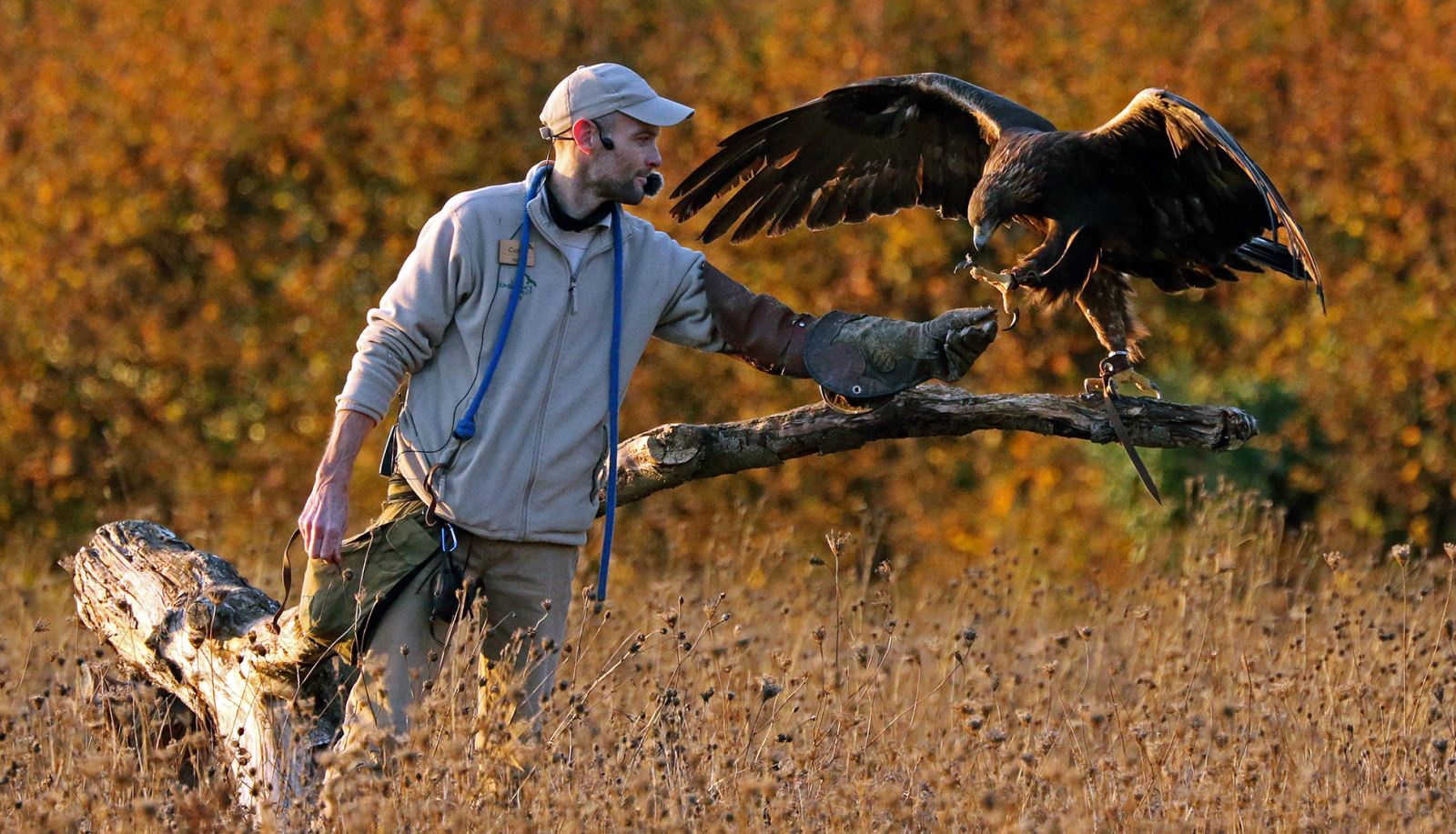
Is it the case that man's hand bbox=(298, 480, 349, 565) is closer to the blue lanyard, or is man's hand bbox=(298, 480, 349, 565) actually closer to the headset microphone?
the blue lanyard

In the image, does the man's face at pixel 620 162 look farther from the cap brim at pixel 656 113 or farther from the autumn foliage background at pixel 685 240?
the autumn foliage background at pixel 685 240

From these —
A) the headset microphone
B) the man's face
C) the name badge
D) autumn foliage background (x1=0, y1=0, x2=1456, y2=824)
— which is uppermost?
the man's face

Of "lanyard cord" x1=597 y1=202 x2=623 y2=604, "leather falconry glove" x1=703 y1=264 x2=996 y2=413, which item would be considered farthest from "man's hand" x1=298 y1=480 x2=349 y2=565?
"leather falconry glove" x1=703 y1=264 x2=996 y2=413

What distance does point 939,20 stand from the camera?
8703 millimetres

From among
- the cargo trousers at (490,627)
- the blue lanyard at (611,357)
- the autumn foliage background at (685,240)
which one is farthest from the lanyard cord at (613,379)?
the autumn foliage background at (685,240)

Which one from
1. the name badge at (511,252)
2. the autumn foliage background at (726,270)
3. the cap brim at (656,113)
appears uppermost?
the cap brim at (656,113)

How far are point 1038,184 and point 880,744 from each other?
195cm

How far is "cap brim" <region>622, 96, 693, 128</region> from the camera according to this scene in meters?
4.00

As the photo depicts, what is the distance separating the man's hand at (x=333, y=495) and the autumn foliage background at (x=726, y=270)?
311 cm

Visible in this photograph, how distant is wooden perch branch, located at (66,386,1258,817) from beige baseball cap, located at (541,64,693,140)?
0.88 m

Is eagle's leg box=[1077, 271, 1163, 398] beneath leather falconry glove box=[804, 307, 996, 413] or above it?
beneath

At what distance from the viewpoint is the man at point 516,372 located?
3918mm

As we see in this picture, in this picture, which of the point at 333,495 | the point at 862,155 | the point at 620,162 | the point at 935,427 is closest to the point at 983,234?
the point at 862,155

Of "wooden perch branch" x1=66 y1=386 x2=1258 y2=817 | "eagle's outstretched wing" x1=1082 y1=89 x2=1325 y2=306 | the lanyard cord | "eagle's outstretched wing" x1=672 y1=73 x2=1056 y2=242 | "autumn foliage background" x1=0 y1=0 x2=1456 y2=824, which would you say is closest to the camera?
the lanyard cord
